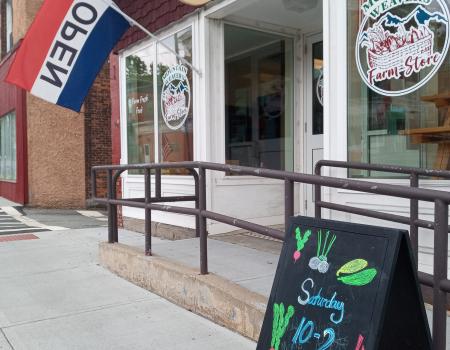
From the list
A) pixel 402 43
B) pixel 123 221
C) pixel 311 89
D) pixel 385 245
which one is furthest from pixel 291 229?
pixel 123 221

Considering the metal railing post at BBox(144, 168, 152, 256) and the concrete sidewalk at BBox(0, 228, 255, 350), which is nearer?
the concrete sidewalk at BBox(0, 228, 255, 350)

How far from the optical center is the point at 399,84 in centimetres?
427

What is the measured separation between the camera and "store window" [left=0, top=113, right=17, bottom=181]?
1580cm

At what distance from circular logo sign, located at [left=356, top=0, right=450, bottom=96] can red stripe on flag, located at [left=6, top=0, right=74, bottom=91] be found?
3895mm

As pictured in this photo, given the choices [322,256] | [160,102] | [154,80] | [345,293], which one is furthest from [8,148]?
[345,293]

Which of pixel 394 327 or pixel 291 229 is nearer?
pixel 394 327

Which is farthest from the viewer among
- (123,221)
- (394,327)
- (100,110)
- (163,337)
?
(100,110)

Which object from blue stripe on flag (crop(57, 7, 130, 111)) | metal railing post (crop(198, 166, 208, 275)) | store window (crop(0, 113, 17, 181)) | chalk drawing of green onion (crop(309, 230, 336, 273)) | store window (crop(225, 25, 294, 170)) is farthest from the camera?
store window (crop(0, 113, 17, 181))

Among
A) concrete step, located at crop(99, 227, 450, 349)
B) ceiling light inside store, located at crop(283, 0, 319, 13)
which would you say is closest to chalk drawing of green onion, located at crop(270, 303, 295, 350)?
concrete step, located at crop(99, 227, 450, 349)

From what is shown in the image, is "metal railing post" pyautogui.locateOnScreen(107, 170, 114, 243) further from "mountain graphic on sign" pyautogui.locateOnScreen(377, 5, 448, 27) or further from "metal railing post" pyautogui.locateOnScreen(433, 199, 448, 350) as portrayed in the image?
"metal railing post" pyautogui.locateOnScreen(433, 199, 448, 350)

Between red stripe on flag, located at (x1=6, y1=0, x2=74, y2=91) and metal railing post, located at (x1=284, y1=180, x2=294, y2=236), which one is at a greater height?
red stripe on flag, located at (x1=6, y1=0, x2=74, y2=91)

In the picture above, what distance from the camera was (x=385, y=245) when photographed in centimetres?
221

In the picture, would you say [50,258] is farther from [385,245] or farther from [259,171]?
[385,245]

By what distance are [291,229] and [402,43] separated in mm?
2378
